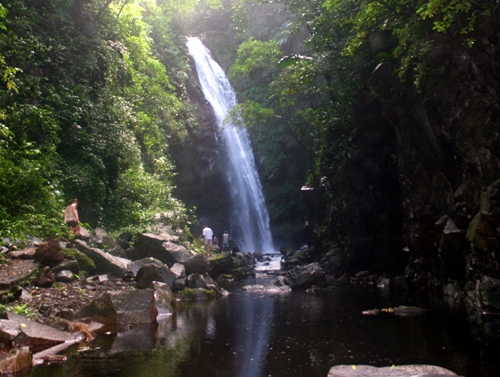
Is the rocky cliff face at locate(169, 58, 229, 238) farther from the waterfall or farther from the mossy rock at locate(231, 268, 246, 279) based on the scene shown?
the mossy rock at locate(231, 268, 246, 279)

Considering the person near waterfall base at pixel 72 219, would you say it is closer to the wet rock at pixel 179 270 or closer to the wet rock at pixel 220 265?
the wet rock at pixel 179 270

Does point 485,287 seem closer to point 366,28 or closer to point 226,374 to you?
point 226,374

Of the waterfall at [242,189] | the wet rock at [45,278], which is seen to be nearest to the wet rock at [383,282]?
the wet rock at [45,278]

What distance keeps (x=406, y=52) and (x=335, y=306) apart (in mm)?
7936

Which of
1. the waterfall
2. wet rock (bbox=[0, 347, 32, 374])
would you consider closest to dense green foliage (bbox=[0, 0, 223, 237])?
wet rock (bbox=[0, 347, 32, 374])

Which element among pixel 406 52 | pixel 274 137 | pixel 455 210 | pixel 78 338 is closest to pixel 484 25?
pixel 406 52

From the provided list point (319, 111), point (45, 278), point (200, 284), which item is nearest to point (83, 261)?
point (45, 278)

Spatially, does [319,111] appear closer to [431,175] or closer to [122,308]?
[431,175]

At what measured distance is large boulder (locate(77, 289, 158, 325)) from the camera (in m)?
9.12

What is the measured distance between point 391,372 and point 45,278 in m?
7.72

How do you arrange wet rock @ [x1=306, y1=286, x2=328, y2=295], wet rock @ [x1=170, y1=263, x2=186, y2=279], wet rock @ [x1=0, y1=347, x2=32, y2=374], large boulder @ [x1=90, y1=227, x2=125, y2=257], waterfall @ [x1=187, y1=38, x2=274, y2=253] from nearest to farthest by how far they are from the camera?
wet rock @ [x1=0, y1=347, x2=32, y2=374] → wet rock @ [x1=170, y1=263, x2=186, y2=279] → large boulder @ [x1=90, y1=227, x2=125, y2=257] → wet rock @ [x1=306, y1=286, x2=328, y2=295] → waterfall @ [x1=187, y1=38, x2=274, y2=253]

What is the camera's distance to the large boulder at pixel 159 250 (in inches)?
650

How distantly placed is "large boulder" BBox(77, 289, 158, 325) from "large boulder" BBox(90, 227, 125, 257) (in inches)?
237

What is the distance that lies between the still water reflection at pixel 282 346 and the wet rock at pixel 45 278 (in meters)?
2.75
